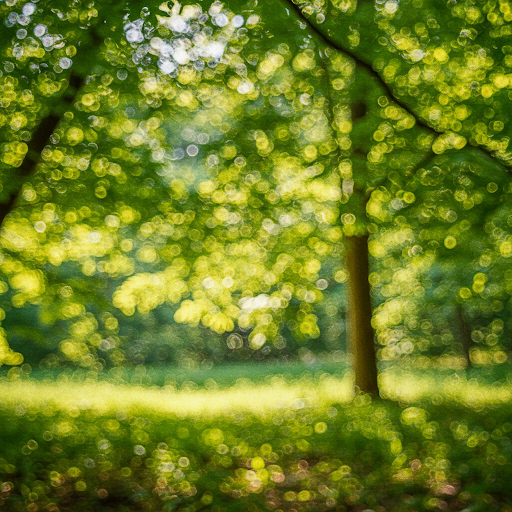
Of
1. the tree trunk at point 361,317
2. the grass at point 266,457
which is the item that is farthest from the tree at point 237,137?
the grass at point 266,457

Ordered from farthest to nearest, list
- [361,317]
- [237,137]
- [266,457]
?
[361,317] → [237,137] → [266,457]

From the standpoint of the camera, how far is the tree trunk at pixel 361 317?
25.1 feet

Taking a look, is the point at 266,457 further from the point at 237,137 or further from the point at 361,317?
the point at 237,137

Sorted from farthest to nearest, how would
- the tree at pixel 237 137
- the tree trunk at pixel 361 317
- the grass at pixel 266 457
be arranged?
the tree trunk at pixel 361 317 → the tree at pixel 237 137 → the grass at pixel 266 457

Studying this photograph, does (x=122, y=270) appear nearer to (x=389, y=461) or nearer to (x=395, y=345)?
(x=389, y=461)

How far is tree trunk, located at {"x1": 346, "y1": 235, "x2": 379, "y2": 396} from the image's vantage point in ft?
25.1

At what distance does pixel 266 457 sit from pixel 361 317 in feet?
11.0

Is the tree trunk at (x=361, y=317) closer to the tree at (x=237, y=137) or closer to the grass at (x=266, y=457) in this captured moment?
the tree at (x=237, y=137)

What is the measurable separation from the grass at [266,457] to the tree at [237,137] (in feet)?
4.64

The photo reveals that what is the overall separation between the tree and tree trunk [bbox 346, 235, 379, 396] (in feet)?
0.09

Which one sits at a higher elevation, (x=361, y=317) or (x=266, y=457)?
(x=361, y=317)

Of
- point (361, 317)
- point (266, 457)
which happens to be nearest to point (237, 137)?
point (361, 317)

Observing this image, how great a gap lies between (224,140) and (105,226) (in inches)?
89.9

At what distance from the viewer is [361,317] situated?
25.4ft
